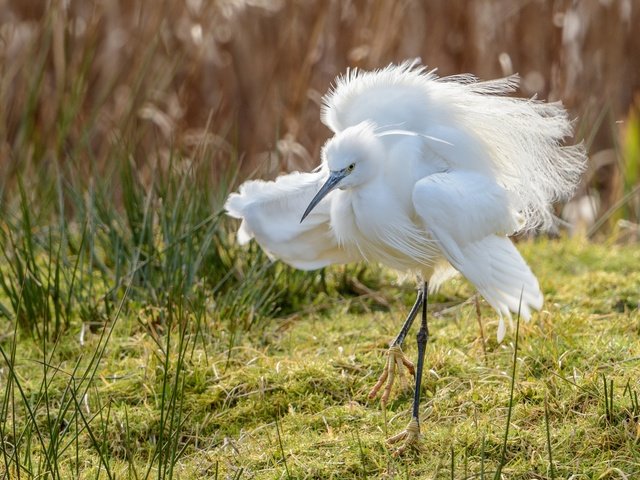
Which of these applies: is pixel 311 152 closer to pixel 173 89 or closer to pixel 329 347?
pixel 173 89

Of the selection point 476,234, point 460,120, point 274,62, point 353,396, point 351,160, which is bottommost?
point 353,396

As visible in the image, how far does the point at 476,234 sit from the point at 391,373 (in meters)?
0.50

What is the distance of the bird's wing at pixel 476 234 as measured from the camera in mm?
2719

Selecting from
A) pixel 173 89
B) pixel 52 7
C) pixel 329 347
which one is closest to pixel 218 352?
pixel 329 347

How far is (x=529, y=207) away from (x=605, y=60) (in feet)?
8.83

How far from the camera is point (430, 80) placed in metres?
3.09

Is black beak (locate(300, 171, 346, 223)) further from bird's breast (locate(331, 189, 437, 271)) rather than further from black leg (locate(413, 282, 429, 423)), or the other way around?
black leg (locate(413, 282, 429, 423))

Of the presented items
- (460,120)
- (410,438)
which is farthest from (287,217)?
(410,438)

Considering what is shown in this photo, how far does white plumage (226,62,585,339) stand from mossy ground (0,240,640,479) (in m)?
0.27

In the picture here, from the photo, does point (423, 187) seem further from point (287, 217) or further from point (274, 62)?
point (274, 62)

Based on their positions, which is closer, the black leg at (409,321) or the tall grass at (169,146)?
→ the black leg at (409,321)

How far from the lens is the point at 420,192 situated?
2732 mm

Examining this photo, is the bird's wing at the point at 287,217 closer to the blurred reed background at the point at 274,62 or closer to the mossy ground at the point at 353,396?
the mossy ground at the point at 353,396

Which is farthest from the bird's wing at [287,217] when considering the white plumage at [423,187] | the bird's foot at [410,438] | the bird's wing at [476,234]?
the bird's foot at [410,438]
